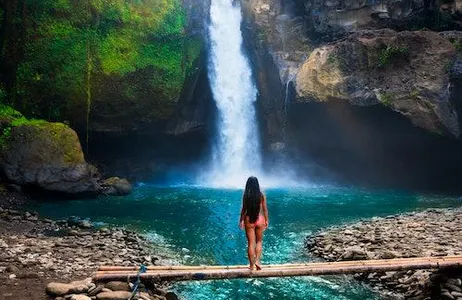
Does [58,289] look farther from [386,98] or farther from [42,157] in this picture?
[386,98]

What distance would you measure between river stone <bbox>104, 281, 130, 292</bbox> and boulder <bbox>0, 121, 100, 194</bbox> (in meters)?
14.2

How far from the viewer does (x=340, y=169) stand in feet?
105

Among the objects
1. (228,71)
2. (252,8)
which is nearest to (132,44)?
(228,71)

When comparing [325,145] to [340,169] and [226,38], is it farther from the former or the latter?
[226,38]

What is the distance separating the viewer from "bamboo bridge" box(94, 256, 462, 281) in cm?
784

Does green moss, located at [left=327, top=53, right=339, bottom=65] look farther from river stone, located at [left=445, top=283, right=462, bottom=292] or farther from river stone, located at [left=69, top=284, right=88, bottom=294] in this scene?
river stone, located at [left=69, top=284, right=88, bottom=294]

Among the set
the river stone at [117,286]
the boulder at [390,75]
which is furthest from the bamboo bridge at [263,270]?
the boulder at [390,75]

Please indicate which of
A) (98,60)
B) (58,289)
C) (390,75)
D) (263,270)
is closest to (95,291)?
(58,289)

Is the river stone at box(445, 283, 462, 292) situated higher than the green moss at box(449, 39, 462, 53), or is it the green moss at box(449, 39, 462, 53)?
the green moss at box(449, 39, 462, 53)

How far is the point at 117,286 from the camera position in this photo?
25.3 feet

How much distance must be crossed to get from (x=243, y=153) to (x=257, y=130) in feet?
6.77

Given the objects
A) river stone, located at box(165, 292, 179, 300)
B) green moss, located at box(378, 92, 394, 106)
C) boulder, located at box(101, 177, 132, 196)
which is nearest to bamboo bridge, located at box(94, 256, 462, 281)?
river stone, located at box(165, 292, 179, 300)

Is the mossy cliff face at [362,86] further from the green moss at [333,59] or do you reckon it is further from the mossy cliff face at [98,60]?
the mossy cliff face at [98,60]

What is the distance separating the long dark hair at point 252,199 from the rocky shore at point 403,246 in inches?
154
